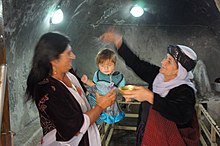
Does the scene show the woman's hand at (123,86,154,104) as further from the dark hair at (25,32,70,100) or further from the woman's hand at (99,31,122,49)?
the woman's hand at (99,31,122,49)

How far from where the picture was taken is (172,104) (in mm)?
1770

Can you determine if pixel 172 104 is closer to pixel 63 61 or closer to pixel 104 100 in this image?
pixel 104 100

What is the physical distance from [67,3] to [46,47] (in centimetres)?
277

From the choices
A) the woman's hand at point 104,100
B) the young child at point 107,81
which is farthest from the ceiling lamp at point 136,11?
the woman's hand at point 104,100

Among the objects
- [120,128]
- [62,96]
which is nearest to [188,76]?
[62,96]

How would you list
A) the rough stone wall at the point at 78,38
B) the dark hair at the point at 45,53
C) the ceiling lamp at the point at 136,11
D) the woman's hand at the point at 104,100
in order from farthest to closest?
the ceiling lamp at the point at 136,11, the rough stone wall at the point at 78,38, the woman's hand at the point at 104,100, the dark hair at the point at 45,53

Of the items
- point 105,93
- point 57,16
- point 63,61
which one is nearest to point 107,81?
point 105,93

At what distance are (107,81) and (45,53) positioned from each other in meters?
1.04

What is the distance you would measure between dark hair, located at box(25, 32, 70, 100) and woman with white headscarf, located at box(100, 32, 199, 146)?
0.49 m

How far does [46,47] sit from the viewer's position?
1.70m

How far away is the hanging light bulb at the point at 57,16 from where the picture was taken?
4.20 meters

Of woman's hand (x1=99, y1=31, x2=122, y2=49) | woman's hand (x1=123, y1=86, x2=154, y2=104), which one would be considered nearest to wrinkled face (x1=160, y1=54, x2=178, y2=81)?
woman's hand (x1=123, y1=86, x2=154, y2=104)

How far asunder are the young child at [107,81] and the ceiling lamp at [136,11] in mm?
2573

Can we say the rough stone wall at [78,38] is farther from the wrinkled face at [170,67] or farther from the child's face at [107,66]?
the wrinkled face at [170,67]
